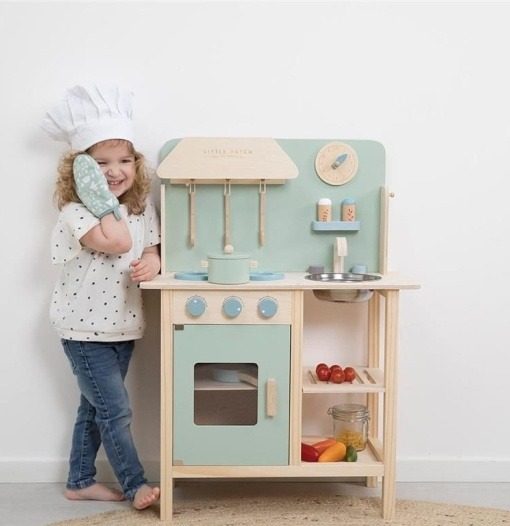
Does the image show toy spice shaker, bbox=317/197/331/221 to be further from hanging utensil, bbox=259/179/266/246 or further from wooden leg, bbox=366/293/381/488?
wooden leg, bbox=366/293/381/488

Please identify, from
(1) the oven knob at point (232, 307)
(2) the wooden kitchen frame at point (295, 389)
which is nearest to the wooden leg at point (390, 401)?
(2) the wooden kitchen frame at point (295, 389)

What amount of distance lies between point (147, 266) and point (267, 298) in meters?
0.32

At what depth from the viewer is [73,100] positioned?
2.11 metres

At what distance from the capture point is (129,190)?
218 centimetres

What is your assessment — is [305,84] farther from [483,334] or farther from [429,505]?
[429,505]

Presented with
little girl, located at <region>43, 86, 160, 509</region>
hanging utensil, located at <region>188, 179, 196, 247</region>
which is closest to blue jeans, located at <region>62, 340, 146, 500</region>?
little girl, located at <region>43, 86, 160, 509</region>

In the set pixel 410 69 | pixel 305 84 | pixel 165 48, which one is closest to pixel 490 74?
pixel 410 69

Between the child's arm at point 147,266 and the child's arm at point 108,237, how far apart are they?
0.05 meters

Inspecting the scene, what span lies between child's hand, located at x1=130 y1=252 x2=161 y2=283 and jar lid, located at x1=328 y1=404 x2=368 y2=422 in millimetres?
608

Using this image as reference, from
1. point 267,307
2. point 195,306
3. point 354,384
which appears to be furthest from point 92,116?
point 354,384

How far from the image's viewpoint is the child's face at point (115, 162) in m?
2.11

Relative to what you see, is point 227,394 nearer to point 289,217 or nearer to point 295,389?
point 295,389

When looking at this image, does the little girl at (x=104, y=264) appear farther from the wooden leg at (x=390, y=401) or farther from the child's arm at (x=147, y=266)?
the wooden leg at (x=390, y=401)

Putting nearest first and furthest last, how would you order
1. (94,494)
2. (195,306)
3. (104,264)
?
(195,306) < (104,264) < (94,494)
